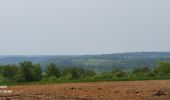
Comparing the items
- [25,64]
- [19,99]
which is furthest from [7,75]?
[19,99]

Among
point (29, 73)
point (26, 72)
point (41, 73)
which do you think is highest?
point (26, 72)

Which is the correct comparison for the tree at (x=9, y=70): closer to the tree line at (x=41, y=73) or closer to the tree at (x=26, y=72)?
the tree line at (x=41, y=73)

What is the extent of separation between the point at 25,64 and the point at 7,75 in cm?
306

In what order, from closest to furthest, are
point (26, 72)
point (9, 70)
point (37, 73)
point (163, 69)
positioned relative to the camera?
point (26, 72) < point (37, 73) < point (163, 69) < point (9, 70)

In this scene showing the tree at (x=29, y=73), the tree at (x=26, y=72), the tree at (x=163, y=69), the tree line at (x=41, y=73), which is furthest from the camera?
the tree at (x=26, y=72)

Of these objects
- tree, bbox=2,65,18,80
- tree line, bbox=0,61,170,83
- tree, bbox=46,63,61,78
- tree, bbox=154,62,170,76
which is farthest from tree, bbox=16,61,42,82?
tree, bbox=154,62,170,76

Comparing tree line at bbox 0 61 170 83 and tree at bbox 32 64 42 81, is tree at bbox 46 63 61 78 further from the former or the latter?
tree at bbox 32 64 42 81

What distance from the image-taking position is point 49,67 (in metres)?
63.7

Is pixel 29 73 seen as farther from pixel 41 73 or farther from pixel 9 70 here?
pixel 9 70

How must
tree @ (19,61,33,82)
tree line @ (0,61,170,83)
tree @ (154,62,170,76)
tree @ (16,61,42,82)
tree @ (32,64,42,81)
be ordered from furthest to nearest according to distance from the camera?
tree @ (32,64,42,81) < tree @ (19,61,33,82) < tree @ (16,61,42,82) < tree @ (154,62,170,76) < tree line @ (0,61,170,83)

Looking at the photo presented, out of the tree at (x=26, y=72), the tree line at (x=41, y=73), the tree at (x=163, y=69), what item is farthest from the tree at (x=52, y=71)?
the tree at (x=163, y=69)

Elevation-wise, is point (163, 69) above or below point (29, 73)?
above

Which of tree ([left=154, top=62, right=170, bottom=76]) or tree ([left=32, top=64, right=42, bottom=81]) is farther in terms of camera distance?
tree ([left=32, top=64, right=42, bottom=81])

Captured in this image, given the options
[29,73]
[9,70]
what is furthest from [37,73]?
[9,70]
